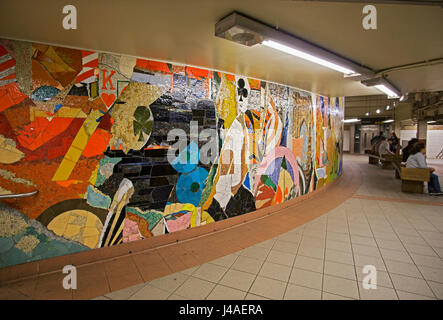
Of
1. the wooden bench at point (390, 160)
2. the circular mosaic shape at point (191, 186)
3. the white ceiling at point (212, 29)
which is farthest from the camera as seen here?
the wooden bench at point (390, 160)

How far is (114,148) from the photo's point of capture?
3146 mm

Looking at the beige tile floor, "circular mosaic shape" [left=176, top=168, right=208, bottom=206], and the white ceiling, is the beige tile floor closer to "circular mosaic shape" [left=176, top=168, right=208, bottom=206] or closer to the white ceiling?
"circular mosaic shape" [left=176, top=168, right=208, bottom=206]

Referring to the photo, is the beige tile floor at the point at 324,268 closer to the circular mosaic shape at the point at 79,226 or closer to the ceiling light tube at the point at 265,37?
the circular mosaic shape at the point at 79,226

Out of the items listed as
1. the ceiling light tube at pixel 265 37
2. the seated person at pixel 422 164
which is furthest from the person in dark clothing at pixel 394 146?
the ceiling light tube at pixel 265 37

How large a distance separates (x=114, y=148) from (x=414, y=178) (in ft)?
26.1

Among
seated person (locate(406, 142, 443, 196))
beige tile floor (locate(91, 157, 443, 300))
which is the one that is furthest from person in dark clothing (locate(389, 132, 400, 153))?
beige tile floor (locate(91, 157, 443, 300))

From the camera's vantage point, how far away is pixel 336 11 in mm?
2064

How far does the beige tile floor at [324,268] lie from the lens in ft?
8.06

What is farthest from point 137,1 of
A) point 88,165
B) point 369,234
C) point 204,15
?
point 369,234

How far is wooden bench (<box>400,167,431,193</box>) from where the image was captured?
6668 millimetres

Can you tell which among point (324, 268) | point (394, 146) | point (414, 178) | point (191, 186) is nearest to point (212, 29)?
point (191, 186)

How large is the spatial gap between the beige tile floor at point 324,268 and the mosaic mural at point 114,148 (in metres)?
1.01

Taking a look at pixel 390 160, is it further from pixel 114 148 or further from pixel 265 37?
pixel 114 148
